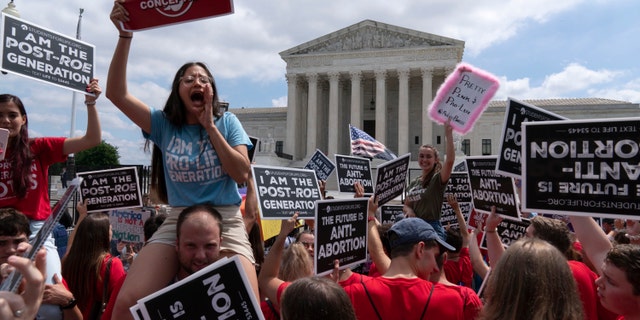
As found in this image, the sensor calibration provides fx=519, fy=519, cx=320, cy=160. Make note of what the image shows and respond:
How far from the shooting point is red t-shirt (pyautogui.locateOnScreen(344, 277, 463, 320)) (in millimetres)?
3137

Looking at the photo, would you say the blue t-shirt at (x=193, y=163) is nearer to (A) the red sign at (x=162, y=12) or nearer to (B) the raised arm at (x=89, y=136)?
(A) the red sign at (x=162, y=12)

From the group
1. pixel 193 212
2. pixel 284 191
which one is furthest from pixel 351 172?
pixel 193 212

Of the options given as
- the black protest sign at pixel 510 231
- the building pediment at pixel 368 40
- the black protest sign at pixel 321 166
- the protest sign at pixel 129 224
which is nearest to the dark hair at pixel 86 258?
the protest sign at pixel 129 224

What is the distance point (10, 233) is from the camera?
330cm

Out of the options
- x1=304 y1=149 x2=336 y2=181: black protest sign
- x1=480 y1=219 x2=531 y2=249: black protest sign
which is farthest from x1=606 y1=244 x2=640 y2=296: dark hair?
x1=304 y1=149 x2=336 y2=181: black protest sign

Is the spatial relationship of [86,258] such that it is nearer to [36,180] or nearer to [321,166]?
[36,180]

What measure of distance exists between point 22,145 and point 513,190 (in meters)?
4.65

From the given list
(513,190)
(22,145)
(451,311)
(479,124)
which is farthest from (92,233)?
(479,124)

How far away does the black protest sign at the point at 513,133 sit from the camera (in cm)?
475

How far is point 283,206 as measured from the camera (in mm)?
5348

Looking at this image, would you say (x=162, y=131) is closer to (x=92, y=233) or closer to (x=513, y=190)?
(x=92, y=233)

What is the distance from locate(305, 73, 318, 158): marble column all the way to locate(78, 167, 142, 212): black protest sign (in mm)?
47038

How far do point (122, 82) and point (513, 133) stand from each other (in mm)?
3441

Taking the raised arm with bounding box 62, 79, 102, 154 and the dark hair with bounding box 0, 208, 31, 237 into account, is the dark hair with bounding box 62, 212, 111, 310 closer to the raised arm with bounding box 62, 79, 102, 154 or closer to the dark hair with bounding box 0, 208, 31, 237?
the raised arm with bounding box 62, 79, 102, 154
